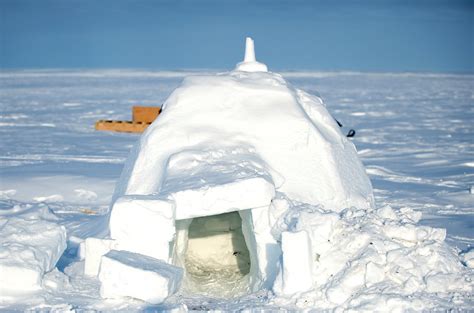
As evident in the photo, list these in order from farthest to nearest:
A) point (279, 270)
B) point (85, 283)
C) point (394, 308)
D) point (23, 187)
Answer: point (23, 187) → point (85, 283) → point (279, 270) → point (394, 308)

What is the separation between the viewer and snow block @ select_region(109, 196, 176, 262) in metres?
5.75

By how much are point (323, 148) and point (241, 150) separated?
91cm

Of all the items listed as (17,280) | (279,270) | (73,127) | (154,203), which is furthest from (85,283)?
(73,127)

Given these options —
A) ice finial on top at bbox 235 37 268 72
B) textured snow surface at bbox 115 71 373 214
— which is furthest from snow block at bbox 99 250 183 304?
ice finial on top at bbox 235 37 268 72

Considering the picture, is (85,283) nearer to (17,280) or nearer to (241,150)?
(17,280)

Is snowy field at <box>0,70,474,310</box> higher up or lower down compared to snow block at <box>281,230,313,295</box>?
lower down

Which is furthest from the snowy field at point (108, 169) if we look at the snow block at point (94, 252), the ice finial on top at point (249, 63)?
the ice finial on top at point (249, 63)

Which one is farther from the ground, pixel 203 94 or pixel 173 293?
pixel 203 94

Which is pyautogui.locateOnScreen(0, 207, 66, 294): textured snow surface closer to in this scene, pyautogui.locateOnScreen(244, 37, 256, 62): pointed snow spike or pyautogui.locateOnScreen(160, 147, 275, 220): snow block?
pyautogui.locateOnScreen(160, 147, 275, 220): snow block

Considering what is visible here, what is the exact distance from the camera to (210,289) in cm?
645

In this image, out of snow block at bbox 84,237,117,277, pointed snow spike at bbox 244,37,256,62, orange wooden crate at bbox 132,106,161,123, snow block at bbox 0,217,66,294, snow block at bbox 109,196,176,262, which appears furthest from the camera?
orange wooden crate at bbox 132,106,161,123

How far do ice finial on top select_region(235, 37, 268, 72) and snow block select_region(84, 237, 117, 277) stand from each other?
118 inches

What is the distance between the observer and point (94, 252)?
248 inches

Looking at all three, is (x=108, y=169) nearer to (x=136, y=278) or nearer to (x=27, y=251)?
(x=27, y=251)
